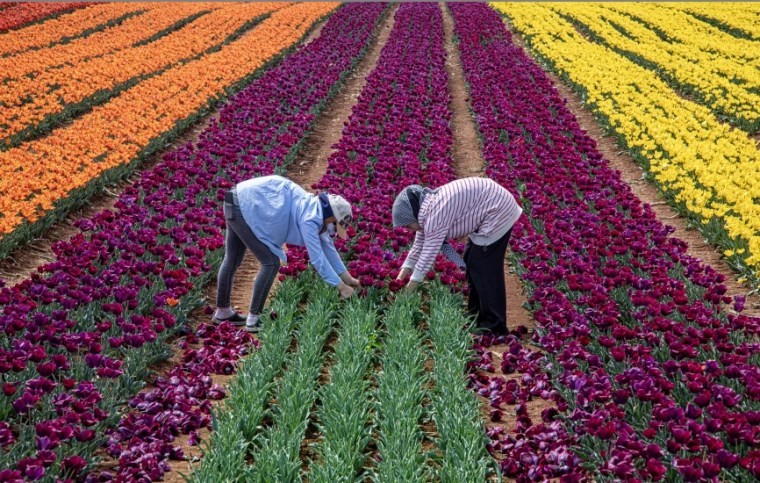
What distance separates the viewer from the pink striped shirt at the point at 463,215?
6.12m

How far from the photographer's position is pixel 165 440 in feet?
15.3

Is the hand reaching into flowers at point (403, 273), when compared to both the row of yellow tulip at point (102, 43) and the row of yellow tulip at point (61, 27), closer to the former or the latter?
the row of yellow tulip at point (102, 43)

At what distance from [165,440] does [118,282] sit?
2.28 m

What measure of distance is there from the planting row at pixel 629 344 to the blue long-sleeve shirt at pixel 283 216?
1.69 meters

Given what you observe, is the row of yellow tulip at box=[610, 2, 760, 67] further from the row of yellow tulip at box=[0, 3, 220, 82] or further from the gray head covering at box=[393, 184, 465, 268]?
the gray head covering at box=[393, 184, 465, 268]

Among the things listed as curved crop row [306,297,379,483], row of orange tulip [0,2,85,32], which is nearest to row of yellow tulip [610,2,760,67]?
curved crop row [306,297,379,483]

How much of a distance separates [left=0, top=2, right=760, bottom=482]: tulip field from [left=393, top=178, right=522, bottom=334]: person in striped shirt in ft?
0.89

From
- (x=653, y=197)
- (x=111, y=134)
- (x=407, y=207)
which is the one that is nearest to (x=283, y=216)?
(x=407, y=207)

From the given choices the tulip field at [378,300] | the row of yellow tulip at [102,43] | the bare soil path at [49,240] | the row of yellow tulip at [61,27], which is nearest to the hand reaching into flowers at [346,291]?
the tulip field at [378,300]

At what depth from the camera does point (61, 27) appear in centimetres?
2492

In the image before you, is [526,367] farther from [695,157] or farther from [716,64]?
[716,64]

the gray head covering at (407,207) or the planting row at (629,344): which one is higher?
the gray head covering at (407,207)

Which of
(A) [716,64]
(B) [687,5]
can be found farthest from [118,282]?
(B) [687,5]

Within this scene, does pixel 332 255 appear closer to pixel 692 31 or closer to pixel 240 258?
pixel 240 258
